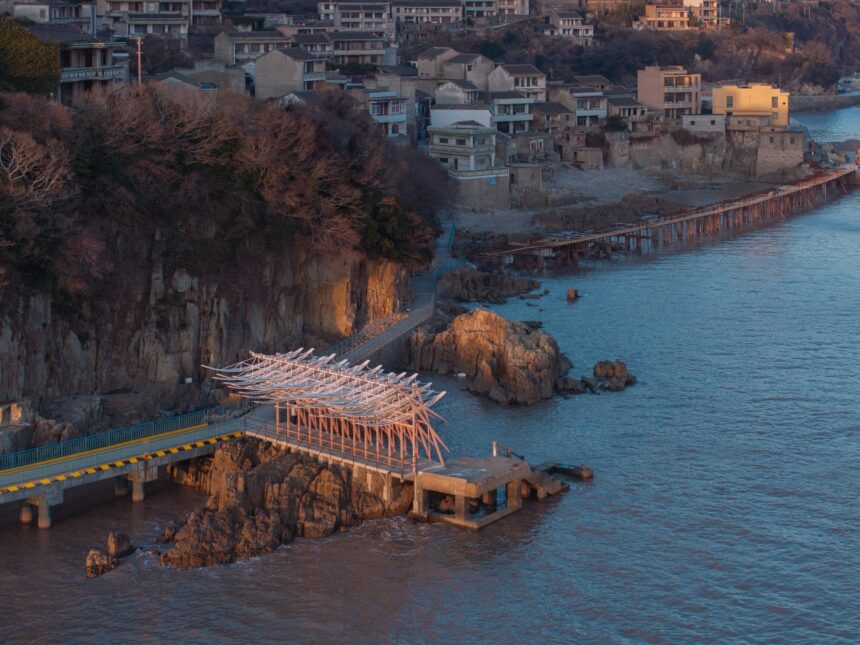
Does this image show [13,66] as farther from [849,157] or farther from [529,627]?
[849,157]

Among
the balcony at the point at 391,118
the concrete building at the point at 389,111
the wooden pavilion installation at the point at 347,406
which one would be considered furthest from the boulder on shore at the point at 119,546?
the balcony at the point at 391,118

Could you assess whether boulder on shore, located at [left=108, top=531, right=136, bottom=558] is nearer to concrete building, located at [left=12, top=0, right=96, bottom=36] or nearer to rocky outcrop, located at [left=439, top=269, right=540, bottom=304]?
rocky outcrop, located at [left=439, top=269, right=540, bottom=304]

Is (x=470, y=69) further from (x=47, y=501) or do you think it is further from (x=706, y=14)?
(x=706, y=14)

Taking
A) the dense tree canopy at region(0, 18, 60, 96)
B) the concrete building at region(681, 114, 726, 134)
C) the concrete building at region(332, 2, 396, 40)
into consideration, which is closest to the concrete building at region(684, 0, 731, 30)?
the concrete building at region(332, 2, 396, 40)

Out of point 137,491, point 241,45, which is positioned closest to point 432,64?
point 241,45

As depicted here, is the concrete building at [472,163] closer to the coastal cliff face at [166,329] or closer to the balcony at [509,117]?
the balcony at [509,117]

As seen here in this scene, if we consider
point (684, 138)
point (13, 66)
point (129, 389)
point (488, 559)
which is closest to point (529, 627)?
point (488, 559)
